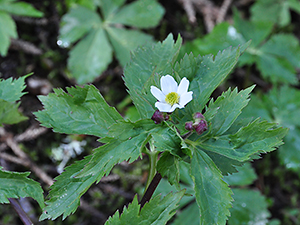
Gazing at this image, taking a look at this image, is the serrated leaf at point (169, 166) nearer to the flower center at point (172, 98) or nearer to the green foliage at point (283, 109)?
the flower center at point (172, 98)

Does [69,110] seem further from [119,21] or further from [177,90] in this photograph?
[119,21]

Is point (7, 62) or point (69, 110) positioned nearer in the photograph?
point (69, 110)

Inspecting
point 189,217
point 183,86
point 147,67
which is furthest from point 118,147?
point 189,217

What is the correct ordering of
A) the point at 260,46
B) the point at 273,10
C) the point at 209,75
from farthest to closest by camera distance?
the point at 273,10, the point at 260,46, the point at 209,75

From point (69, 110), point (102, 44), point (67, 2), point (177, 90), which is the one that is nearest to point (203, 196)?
point (177, 90)

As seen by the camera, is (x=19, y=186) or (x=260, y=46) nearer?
(x=19, y=186)

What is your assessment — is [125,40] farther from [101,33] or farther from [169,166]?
[169,166]

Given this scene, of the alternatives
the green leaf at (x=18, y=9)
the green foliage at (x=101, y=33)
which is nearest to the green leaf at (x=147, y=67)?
the green foliage at (x=101, y=33)
